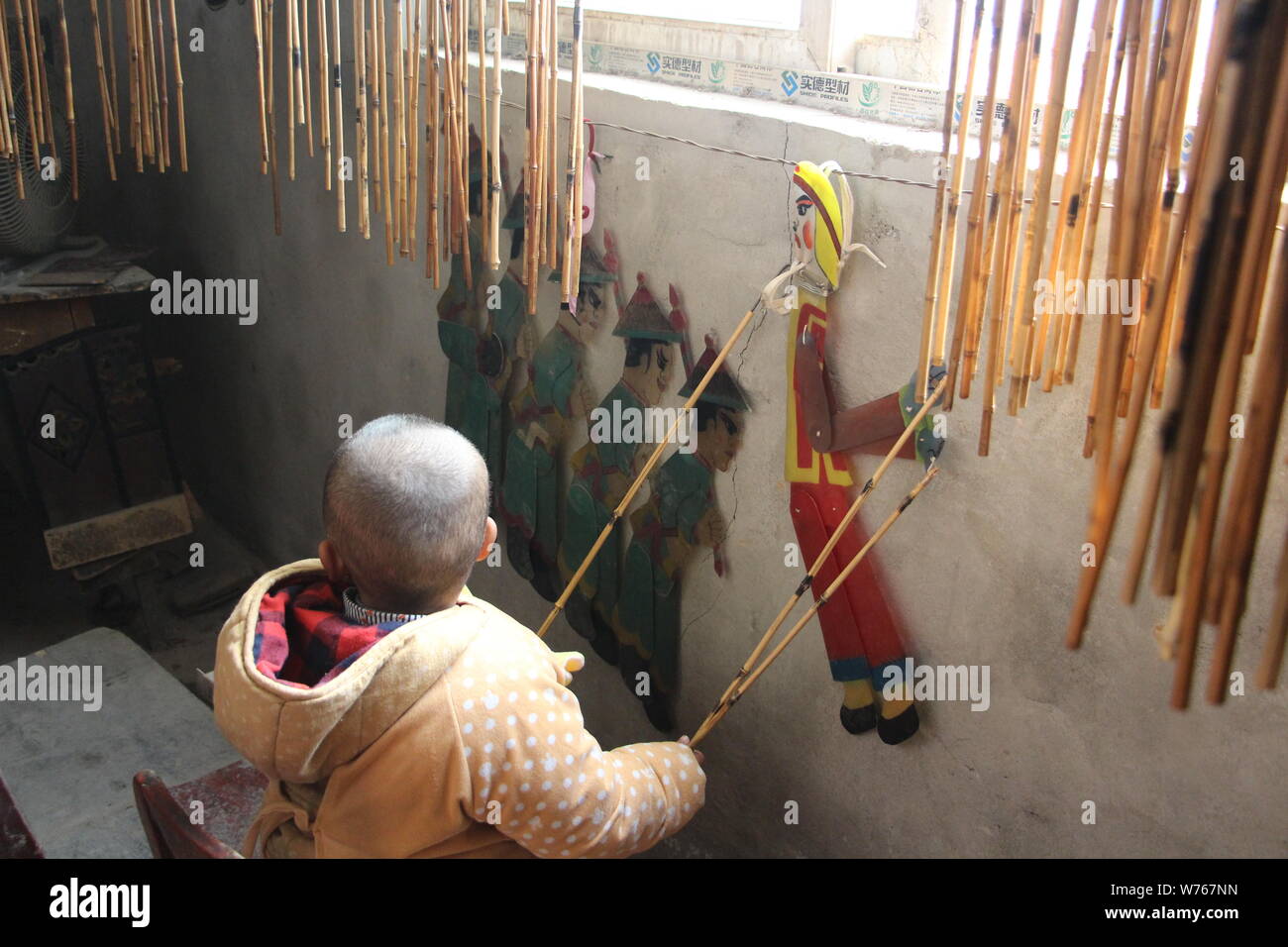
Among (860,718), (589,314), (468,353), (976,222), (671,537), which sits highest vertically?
(976,222)

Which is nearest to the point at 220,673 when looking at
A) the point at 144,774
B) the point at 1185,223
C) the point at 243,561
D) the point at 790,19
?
the point at 144,774

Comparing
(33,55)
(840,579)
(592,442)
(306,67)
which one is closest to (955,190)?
(840,579)

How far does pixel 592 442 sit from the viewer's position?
2322 mm

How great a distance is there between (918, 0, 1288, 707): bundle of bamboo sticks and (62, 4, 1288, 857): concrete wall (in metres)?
0.17

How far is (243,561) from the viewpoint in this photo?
13.3 ft

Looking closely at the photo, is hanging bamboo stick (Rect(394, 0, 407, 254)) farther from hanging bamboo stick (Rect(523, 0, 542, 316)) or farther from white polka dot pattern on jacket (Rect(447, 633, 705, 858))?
white polka dot pattern on jacket (Rect(447, 633, 705, 858))

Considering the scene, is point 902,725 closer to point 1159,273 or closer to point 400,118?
point 1159,273

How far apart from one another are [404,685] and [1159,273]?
2.62ft

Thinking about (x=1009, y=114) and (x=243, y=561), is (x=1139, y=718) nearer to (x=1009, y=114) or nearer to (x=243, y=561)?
(x=1009, y=114)

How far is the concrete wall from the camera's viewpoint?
58.0 inches

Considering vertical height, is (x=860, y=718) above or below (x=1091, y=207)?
below

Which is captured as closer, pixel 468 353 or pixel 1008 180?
pixel 1008 180

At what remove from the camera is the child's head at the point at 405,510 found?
3.67 ft

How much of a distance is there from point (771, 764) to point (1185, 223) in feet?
4.73
